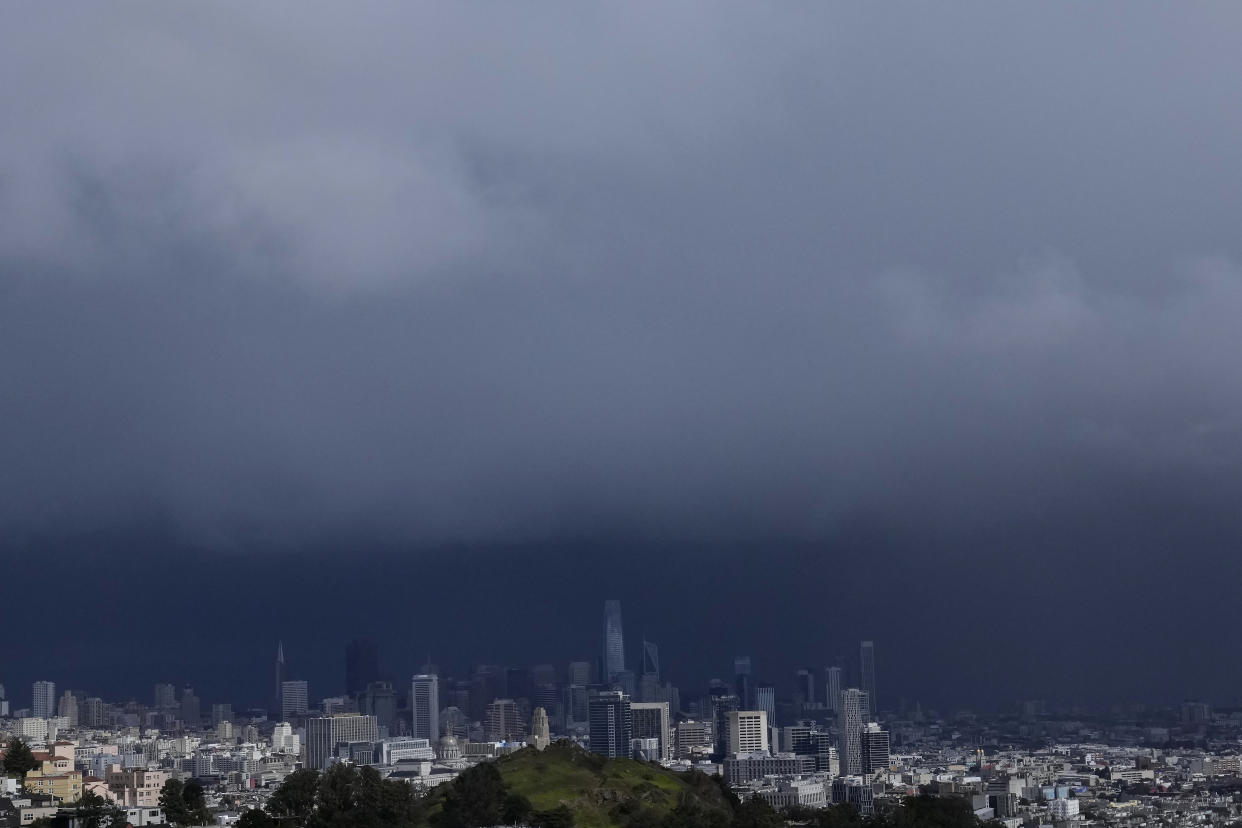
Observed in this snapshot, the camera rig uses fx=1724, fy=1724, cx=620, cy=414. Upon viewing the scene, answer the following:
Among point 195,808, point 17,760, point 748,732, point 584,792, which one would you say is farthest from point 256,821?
point 748,732

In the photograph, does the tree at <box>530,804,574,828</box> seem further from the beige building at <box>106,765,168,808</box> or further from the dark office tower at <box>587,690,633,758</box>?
the dark office tower at <box>587,690,633,758</box>

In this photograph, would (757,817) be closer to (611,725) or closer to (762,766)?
(762,766)

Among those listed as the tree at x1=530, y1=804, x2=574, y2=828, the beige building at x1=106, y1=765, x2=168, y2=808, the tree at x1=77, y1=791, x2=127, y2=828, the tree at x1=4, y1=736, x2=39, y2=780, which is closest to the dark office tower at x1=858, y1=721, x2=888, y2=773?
the beige building at x1=106, y1=765, x2=168, y2=808

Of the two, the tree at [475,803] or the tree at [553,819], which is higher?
the tree at [475,803]

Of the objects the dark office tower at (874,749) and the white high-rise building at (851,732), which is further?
the white high-rise building at (851,732)

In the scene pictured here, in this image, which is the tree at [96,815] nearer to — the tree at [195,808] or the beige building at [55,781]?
the tree at [195,808]

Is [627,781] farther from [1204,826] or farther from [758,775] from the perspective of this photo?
[758,775]

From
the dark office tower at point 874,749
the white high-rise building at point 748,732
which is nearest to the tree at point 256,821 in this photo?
the dark office tower at point 874,749

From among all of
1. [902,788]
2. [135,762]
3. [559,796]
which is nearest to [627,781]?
[559,796]
